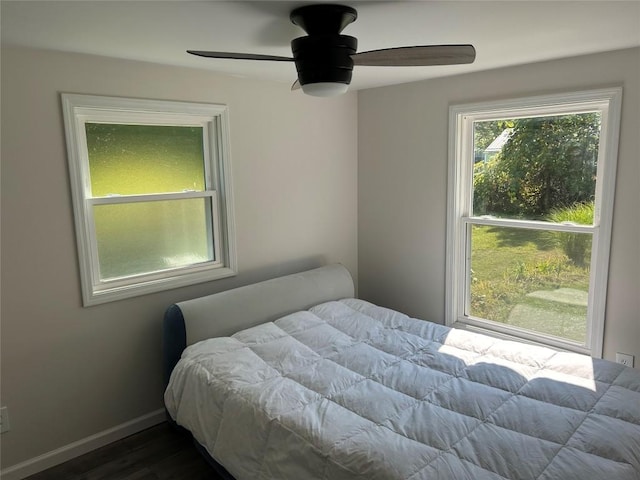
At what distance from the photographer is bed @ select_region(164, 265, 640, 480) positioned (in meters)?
1.62

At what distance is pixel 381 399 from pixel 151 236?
5.89 feet

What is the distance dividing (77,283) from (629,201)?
3.16 meters

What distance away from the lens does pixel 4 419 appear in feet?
7.64

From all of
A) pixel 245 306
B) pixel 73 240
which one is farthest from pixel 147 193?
pixel 245 306

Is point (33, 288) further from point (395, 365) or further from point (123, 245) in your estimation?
point (395, 365)

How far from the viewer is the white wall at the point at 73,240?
229cm

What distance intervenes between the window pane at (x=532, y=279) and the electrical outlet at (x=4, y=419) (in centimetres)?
303

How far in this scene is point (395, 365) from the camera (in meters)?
2.32

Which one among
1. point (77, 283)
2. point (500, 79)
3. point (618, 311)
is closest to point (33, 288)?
point (77, 283)

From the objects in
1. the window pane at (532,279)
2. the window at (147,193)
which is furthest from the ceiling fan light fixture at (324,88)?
the window pane at (532,279)

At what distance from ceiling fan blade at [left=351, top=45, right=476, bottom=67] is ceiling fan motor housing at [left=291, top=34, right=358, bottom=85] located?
5cm

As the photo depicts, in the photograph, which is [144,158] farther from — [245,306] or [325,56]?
[325,56]

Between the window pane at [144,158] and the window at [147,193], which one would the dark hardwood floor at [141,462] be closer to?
the window at [147,193]

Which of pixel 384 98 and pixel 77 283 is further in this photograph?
pixel 384 98
